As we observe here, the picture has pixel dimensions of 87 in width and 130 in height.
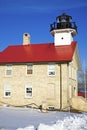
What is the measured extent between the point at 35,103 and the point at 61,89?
3.71m

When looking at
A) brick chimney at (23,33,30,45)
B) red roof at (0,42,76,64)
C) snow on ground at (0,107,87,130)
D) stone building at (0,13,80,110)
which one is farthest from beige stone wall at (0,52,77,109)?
snow on ground at (0,107,87,130)

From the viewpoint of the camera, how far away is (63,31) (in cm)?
3678

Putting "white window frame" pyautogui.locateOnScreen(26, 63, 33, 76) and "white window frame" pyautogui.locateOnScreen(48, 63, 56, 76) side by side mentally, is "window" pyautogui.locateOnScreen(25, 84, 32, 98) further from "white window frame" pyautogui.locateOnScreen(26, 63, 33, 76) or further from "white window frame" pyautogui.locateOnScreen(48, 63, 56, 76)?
"white window frame" pyautogui.locateOnScreen(48, 63, 56, 76)

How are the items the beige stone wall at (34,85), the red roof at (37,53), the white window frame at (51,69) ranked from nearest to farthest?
the beige stone wall at (34,85) < the white window frame at (51,69) < the red roof at (37,53)

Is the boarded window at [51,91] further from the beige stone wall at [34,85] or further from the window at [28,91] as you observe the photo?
the window at [28,91]

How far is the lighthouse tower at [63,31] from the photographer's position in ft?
118

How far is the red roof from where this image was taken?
3206 centimetres

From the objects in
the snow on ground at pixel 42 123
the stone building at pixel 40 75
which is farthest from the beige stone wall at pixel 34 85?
the snow on ground at pixel 42 123

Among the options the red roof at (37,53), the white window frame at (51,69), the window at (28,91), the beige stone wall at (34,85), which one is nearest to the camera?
the beige stone wall at (34,85)

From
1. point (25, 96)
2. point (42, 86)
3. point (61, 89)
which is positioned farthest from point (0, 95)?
point (61, 89)

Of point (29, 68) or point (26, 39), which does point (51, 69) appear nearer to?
point (29, 68)

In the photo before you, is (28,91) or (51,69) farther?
(28,91)

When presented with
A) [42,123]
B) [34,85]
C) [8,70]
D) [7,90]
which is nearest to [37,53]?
[8,70]

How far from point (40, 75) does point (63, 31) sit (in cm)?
824
